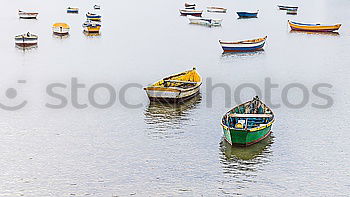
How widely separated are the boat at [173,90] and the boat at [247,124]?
6797 mm

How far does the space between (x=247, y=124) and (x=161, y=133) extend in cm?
543

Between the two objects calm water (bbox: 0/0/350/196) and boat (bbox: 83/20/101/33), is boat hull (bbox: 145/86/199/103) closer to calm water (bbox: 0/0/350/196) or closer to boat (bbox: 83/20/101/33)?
calm water (bbox: 0/0/350/196)

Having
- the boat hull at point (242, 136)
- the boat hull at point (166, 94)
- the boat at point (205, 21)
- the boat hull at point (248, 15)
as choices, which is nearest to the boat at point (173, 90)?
the boat hull at point (166, 94)

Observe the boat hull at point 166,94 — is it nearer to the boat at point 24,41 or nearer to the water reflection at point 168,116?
the water reflection at point 168,116

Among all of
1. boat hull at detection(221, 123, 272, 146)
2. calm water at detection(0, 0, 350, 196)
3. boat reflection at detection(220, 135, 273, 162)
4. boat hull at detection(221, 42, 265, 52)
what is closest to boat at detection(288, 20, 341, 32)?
calm water at detection(0, 0, 350, 196)

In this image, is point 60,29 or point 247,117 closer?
point 247,117

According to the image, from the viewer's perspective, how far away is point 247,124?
33531 mm

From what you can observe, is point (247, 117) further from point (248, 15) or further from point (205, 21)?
point (248, 15)

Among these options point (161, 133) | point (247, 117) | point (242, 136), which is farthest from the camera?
point (161, 133)

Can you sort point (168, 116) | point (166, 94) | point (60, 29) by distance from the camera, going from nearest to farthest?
point (168, 116) → point (166, 94) → point (60, 29)

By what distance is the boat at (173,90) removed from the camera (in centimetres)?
4072

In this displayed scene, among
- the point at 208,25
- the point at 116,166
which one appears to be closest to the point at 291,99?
the point at 116,166

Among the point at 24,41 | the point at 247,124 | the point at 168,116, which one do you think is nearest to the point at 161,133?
the point at 168,116

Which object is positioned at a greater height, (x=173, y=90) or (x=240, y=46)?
(x=240, y=46)
